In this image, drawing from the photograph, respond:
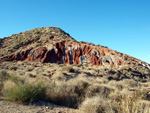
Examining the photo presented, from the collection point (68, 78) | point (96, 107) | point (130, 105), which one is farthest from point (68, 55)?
point (130, 105)

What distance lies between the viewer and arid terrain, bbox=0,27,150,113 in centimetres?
564

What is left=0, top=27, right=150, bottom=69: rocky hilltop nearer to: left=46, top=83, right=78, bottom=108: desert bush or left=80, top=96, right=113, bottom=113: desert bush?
left=46, top=83, right=78, bottom=108: desert bush

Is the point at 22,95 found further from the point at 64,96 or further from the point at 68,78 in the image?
the point at 68,78


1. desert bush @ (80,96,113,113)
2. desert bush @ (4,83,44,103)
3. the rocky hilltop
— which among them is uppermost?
the rocky hilltop

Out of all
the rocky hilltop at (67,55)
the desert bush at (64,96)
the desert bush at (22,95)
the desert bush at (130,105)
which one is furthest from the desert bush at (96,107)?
the rocky hilltop at (67,55)

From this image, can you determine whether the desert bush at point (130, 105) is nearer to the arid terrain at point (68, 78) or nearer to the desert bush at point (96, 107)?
the arid terrain at point (68, 78)

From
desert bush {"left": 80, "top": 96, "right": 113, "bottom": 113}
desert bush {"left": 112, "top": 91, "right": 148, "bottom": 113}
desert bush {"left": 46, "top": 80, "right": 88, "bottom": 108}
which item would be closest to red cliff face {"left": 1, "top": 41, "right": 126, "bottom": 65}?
desert bush {"left": 46, "top": 80, "right": 88, "bottom": 108}

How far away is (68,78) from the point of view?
723 inches

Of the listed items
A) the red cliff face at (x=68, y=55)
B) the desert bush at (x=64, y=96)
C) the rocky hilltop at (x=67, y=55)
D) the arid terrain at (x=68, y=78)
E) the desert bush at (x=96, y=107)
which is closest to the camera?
the desert bush at (x=96, y=107)

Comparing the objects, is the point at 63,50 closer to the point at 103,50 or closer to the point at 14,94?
the point at 103,50

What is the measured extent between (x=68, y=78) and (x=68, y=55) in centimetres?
2453

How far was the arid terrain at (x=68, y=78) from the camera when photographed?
222 inches

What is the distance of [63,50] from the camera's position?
44.0 m

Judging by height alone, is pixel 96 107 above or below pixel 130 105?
below
